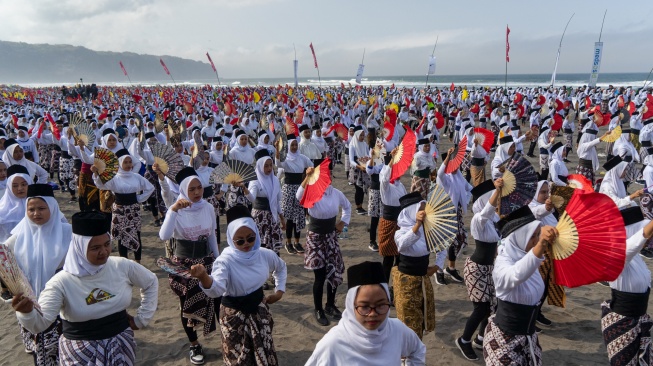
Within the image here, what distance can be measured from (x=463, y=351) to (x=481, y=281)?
36.5 inches

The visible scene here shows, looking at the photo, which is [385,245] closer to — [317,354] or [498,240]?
[498,240]

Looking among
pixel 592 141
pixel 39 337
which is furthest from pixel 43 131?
pixel 592 141

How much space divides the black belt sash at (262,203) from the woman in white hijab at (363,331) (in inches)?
170

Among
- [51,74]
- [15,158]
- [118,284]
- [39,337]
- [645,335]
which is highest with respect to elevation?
[51,74]

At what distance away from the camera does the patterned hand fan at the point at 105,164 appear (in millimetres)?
6590

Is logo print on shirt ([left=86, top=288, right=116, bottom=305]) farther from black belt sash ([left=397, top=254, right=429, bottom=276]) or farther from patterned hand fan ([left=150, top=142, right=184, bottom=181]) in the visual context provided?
patterned hand fan ([left=150, top=142, right=184, bottom=181])

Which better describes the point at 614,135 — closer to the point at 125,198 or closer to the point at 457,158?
the point at 457,158

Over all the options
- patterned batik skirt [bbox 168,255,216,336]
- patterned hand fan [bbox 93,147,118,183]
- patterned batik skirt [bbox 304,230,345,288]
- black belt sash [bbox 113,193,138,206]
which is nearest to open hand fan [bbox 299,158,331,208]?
patterned batik skirt [bbox 304,230,345,288]

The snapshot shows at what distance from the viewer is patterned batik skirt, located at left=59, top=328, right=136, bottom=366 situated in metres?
2.91

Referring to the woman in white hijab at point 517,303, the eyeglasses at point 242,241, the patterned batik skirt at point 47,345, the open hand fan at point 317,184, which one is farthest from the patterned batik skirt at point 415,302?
the patterned batik skirt at point 47,345

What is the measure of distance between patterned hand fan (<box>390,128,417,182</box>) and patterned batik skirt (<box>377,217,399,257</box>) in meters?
0.81

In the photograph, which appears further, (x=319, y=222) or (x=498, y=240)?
(x=319, y=222)

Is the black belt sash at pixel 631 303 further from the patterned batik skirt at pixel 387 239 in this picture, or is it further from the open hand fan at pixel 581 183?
the patterned batik skirt at pixel 387 239

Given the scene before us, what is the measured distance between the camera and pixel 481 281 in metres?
4.62
